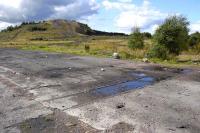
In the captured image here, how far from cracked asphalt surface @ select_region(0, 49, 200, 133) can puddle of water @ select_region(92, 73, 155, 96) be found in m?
0.06

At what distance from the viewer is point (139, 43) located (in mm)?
35469

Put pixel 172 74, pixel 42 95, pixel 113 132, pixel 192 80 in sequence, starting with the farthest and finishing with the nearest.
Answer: pixel 172 74 → pixel 192 80 → pixel 42 95 → pixel 113 132

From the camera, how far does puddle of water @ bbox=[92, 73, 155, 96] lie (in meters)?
10.9

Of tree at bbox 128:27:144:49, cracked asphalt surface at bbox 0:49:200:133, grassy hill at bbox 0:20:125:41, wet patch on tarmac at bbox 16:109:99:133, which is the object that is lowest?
wet patch on tarmac at bbox 16:109:99:133

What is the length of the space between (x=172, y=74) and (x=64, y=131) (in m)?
9.12

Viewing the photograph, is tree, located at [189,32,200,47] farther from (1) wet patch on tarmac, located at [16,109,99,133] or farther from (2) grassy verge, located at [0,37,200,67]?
(1) wet patch on tarmac, located at [16,109,99,133]

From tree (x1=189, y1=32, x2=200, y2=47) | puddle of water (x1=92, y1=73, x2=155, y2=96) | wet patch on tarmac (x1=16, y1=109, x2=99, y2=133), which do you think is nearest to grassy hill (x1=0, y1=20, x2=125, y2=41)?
tree (x1=189, y1=32, x2=200, y2=47)

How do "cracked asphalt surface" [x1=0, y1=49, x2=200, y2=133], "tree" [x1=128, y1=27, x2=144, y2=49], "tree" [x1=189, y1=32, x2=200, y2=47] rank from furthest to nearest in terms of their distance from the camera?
"tree" [x1=189, y1=32, x2=200, y2=47] → "tree" [x1=128, y1=27, x2=144, y2=49] → "cracked asphalt surface" [x1=0, y1=49, x2=200, y2=133]

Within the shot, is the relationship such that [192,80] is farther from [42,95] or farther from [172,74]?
[42,95]

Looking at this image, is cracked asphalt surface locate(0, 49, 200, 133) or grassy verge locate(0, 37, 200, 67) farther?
grassy verge locate(0, 37, 200, 67)

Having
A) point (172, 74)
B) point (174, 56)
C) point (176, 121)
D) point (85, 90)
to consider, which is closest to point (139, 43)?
point (174, 56)

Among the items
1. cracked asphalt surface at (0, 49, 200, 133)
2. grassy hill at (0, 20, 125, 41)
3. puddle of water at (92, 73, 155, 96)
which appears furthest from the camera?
grassy hill at (0, 20, 125, 41)

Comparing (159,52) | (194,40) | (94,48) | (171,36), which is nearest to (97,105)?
(159,52)

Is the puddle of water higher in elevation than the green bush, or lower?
lower
